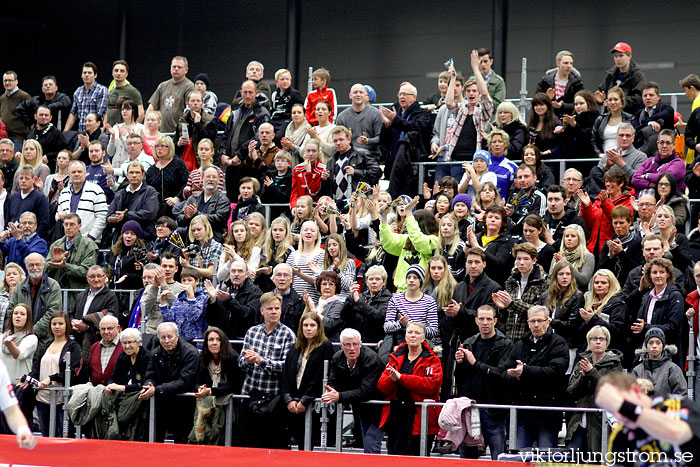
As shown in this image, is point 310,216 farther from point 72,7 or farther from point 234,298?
point 72,7

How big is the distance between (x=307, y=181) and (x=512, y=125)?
2803mm

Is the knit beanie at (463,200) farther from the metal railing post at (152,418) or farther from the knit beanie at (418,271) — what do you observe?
the metal railing post at (152,418)

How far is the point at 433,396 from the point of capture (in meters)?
11.3

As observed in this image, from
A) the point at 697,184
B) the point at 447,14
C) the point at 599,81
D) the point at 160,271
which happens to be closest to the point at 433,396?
the point at 160,271

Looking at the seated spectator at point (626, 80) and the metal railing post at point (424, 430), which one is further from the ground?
the seated spectator at point (626, 80)

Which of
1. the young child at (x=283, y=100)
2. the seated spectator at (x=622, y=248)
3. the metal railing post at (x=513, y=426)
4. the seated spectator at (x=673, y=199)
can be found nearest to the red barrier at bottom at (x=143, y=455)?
the metal railing post at (x=513, y=426)

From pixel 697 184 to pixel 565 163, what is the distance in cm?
191

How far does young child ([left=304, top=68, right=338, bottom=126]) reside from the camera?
16562 millimetres

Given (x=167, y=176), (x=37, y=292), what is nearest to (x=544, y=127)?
(x=167, y=176)

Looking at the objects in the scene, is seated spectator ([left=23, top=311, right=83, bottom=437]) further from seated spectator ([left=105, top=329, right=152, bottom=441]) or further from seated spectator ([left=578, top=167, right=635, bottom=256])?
seated spectator ([left=578, top=167, right=635, bottom=256])

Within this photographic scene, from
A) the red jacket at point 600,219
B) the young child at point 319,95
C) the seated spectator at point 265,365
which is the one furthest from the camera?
the young child at point 319,95

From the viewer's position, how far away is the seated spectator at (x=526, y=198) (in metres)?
13.6

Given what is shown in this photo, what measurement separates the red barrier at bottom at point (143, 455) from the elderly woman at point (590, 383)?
2.04 meters

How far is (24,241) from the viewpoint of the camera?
1557 centimetres
